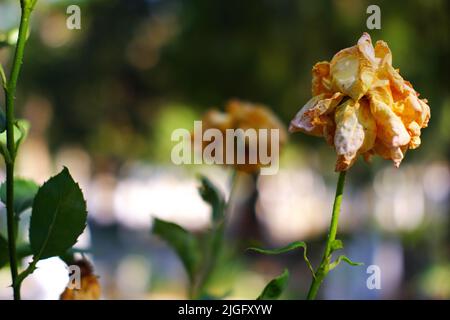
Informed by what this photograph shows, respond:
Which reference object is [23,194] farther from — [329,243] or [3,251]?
[329,243]

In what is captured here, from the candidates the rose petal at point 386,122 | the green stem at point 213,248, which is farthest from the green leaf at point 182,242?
the rose petal at point 386,122

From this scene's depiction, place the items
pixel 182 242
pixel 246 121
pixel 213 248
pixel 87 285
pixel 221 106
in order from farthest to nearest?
pixel 221 106, pixel 246 121, pixel 213 248, pixel 182 242, pixel 87 285

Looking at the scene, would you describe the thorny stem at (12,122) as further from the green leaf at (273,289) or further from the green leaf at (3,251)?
the green leaf at (273,289)

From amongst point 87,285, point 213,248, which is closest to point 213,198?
point 213,248

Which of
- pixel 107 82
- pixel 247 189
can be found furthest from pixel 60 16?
pixel 247 189

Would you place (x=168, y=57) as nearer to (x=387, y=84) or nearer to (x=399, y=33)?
(x=399, y=33)

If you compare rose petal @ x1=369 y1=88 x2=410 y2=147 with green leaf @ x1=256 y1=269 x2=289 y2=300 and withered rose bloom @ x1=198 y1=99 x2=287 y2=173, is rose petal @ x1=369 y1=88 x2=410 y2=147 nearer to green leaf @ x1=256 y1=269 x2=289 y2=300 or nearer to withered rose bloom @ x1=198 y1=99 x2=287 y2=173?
green leaf @ x1=256 y1=269 x2=289 y2=300
